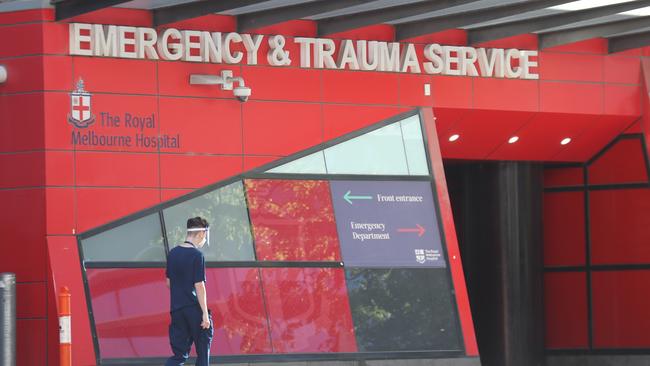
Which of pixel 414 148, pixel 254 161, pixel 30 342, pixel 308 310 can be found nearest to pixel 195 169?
pixel 254 161

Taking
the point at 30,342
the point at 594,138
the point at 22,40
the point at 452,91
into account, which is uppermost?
the point at 22,40

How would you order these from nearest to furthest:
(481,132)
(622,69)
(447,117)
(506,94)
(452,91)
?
(452,91) < (447,117) < (506,94) < (481,132) < (622,69)

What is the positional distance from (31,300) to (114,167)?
1.98 meters

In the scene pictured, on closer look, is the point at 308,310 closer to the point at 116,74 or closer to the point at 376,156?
the point at 376,156

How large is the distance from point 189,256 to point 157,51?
4.55 meters

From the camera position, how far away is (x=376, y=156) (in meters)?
19.6

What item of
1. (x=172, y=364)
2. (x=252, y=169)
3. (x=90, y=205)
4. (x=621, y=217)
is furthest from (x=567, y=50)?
(x=172, y=364)

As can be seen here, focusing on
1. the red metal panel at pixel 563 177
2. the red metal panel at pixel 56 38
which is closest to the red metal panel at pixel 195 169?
the red metal panel at pixel 56 38

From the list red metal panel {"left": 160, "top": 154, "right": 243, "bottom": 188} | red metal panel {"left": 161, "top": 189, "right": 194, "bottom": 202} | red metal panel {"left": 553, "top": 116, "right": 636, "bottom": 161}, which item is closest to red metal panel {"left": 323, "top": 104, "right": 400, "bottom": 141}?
red metal panel {"left": 160, "top": 154, "right": 243, "bottom": 188}

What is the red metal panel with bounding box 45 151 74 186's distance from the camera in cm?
1725

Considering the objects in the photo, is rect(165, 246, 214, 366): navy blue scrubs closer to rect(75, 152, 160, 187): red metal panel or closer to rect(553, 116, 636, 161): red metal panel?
rect(75, 152, 160, 187): red metal panel

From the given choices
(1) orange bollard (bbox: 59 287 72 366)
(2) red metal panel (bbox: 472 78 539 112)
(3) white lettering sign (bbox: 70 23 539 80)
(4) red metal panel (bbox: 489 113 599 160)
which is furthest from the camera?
(4) red metal panel (bbox: 489 113 599 160)

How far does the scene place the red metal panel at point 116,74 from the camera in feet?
57.6

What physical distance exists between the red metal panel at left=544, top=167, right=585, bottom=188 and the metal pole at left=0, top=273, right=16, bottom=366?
34.5ft
